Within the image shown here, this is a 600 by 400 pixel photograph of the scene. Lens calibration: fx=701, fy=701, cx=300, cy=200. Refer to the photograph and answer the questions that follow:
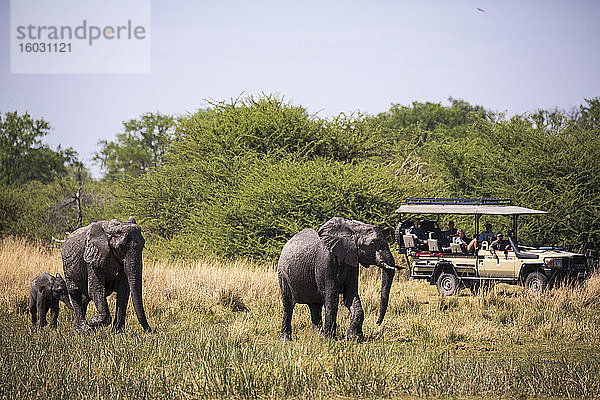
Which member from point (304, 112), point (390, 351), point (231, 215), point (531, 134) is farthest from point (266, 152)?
point (390, 351)

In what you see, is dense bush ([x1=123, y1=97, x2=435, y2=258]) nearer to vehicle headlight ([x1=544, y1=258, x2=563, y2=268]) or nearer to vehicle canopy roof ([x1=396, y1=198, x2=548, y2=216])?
vehicle canopy roof ([x1=396, y1=198, x2=548, y2=216])

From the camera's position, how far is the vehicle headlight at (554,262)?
1736 cm

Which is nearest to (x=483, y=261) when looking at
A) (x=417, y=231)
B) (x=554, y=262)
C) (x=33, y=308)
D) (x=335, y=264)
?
(x=554, y=262)

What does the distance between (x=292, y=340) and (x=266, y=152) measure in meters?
16.6

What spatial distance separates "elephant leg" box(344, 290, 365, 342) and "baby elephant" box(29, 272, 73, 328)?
5.41m

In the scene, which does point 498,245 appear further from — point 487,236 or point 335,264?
point 335,264

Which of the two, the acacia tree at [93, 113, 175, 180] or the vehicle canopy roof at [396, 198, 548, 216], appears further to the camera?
the acacia tree at [93, 113, 175, 180]

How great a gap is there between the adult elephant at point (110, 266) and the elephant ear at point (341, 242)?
321 centimetres

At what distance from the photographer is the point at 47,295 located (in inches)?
514

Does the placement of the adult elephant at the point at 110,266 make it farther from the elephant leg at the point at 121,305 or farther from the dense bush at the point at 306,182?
the dense bush at the point at 306,182

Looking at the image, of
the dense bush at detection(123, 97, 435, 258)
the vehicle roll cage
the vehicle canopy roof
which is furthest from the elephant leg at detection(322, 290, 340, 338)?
the dense bush at detection(123, 97, 435, 258)

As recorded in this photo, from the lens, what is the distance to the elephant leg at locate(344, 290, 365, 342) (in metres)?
11.2

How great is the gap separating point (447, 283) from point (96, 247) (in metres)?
9.86

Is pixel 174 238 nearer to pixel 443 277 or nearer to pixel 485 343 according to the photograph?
pixel 443 277
